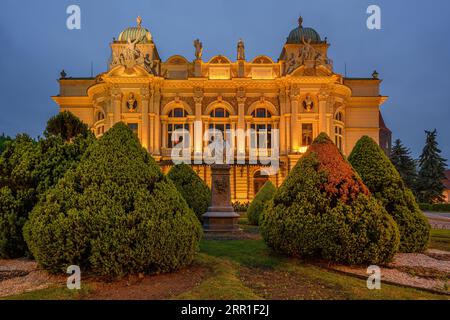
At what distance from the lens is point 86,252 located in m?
6.42

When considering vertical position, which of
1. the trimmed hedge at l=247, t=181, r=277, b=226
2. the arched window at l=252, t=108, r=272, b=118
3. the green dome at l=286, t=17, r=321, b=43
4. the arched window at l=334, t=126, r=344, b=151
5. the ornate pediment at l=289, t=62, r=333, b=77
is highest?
the green dome at l=286, t=17, r=321, b=43

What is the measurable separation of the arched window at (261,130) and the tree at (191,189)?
69.1ft

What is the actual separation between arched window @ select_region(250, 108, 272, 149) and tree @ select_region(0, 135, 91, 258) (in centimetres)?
2792

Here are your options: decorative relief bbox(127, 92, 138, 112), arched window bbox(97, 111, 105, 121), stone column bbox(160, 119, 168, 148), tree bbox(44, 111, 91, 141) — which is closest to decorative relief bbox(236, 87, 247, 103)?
stone column bbox(160, 119, 168, 148)

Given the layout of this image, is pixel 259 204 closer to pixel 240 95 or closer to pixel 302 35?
pixel 240 95

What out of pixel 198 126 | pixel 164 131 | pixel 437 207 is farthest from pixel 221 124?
pixel 437 207

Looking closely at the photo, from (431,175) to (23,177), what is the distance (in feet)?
133

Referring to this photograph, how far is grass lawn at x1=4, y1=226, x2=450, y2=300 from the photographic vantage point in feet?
18.7

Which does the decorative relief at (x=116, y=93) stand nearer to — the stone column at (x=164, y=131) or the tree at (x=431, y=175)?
the stone column at (x=164, y=131)

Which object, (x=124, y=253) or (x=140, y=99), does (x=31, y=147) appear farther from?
(x=140, y=99)

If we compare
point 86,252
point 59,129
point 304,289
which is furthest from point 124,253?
point 59,129

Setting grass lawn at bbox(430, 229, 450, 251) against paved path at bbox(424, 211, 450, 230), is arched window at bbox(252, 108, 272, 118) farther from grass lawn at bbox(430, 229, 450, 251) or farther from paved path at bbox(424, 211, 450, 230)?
grass lawn at bbox(430, 229, 450, 251)

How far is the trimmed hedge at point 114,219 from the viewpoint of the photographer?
6.26m
